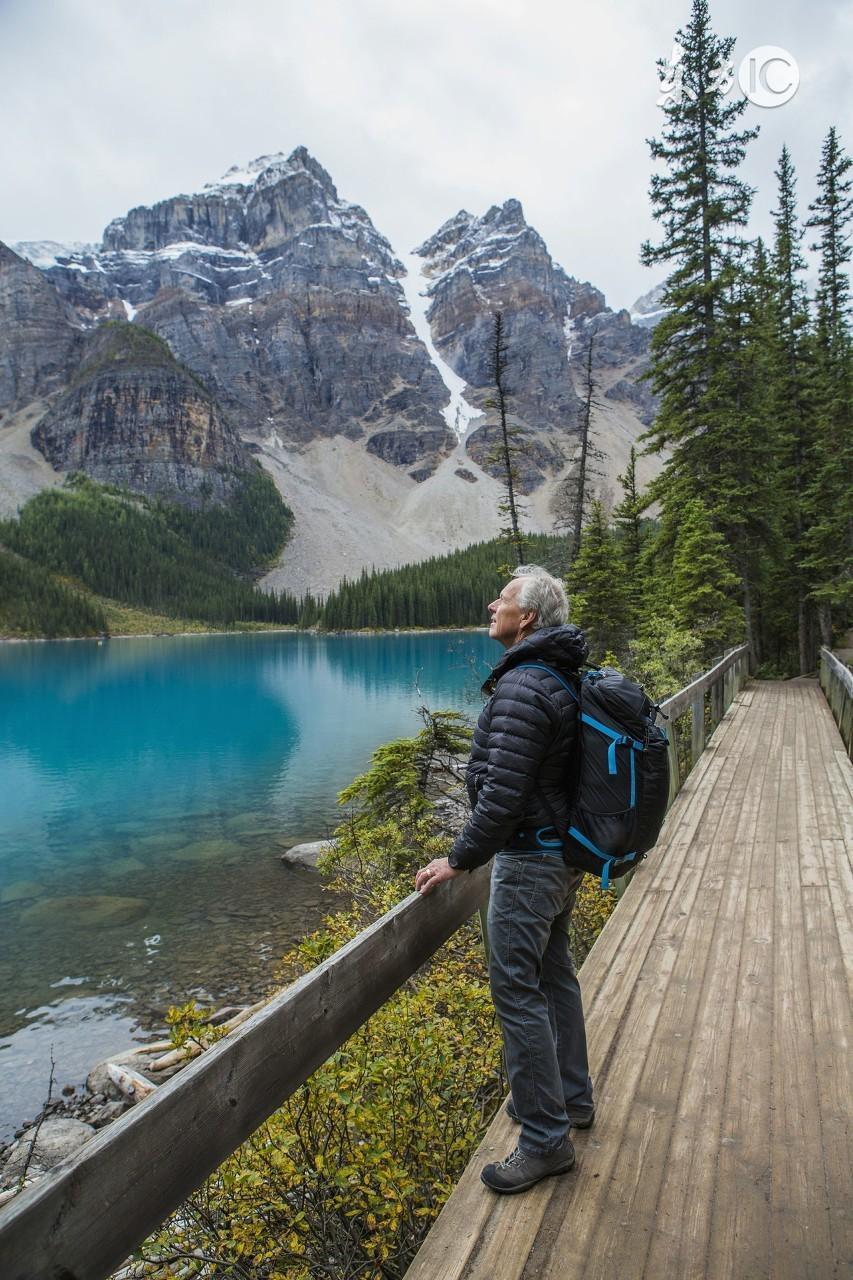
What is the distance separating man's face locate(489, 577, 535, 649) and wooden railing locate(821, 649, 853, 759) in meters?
8.82

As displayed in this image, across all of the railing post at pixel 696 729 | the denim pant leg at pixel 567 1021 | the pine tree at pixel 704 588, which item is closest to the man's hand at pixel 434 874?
the denim pant leg at pixel 567 1021

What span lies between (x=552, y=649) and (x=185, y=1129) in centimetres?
177

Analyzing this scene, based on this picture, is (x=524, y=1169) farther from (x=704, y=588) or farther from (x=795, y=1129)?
(x=704, y=588)

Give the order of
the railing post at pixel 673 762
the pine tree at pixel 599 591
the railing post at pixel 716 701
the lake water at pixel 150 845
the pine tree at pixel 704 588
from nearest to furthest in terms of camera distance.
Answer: the railing post at pixel 673 762
the lake water at pixel 150 845
the railing post at pixel 716 701
the pine tree at pixel 704 588
the pine tree at pixel 599 591

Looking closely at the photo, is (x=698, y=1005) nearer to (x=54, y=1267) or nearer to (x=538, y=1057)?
(x=538, y=1057)

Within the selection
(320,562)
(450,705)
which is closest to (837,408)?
(450,705)

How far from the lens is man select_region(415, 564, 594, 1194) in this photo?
98.1 inches

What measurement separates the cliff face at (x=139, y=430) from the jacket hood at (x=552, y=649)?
17617cm

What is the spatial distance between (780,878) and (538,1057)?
3.86 metres

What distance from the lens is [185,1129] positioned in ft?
5.04

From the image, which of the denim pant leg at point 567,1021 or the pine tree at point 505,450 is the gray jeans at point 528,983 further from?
the pine tree at point 505,450

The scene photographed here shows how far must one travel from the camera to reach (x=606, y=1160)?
2.66m

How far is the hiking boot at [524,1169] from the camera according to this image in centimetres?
251

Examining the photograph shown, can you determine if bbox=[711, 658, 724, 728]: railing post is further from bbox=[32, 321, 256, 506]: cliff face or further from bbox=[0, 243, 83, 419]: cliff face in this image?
bbox=[0, 243, 83, 419]: cliff face
